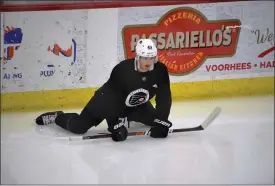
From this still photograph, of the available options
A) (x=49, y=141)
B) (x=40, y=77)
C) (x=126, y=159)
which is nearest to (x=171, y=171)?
(x=126, y=159)

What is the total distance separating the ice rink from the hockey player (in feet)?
0.14

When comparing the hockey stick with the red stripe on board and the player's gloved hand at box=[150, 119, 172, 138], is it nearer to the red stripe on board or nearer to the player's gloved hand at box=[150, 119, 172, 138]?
the player's gloved hand at box=[150, 119, 172, 138]

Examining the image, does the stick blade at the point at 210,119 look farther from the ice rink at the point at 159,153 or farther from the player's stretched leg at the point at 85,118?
the player's stretched leg at the point at 85,118

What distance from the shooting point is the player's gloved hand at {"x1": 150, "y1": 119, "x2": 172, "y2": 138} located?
237cm

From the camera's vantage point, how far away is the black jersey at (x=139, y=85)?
2.27 metres

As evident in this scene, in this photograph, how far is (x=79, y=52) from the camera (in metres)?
2.45

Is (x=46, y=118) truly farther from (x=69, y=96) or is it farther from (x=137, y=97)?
(x=137, y=97)

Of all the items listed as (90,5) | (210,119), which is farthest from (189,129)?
(90,5)

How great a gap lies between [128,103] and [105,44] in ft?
0.96

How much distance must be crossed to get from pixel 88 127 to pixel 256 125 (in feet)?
2.29

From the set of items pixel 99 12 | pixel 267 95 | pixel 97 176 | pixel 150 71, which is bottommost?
pixel 97 176

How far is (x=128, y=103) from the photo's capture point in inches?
91.9

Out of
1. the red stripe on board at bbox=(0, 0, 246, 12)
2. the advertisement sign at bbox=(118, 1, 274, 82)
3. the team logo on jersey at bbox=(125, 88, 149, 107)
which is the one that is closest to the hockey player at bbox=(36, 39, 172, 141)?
the team logo on jersey at bbox=(125, 88, 149, 107)

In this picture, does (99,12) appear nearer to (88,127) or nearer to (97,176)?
(88,127)
